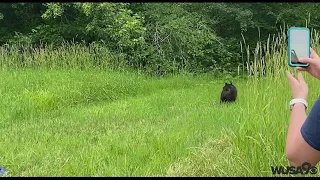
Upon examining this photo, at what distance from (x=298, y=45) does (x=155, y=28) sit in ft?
36.7

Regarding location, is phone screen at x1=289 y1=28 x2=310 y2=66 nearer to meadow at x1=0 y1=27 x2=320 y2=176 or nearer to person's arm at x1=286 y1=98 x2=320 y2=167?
person's arm at x1=286 y1=98 x2=320 y2=167

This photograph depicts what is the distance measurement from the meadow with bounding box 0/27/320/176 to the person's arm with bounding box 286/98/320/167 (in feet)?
4.37

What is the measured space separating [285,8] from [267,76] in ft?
40.0

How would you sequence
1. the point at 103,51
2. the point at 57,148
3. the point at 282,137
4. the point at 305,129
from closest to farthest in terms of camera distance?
1. the point at 305,129
2. the point at 282,137
3. the point at 57,148
4. the point at 103,51

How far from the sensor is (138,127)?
5.37m

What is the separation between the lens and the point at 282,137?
3.21 m

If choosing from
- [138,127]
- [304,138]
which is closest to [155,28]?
[138,127]

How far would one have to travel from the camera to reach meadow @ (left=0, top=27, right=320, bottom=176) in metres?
3.29

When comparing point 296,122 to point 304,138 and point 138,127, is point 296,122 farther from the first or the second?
point 138,127

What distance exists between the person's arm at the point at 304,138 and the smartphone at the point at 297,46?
0.75 feet

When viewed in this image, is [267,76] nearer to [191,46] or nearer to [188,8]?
[191,46]

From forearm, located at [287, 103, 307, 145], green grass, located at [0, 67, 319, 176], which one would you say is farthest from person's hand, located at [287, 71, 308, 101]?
green grass, located at [0, 67, 319, 176]

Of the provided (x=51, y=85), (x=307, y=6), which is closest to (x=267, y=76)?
(x=51, y=85)

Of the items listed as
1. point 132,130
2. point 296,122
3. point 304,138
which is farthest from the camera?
point 132,130
